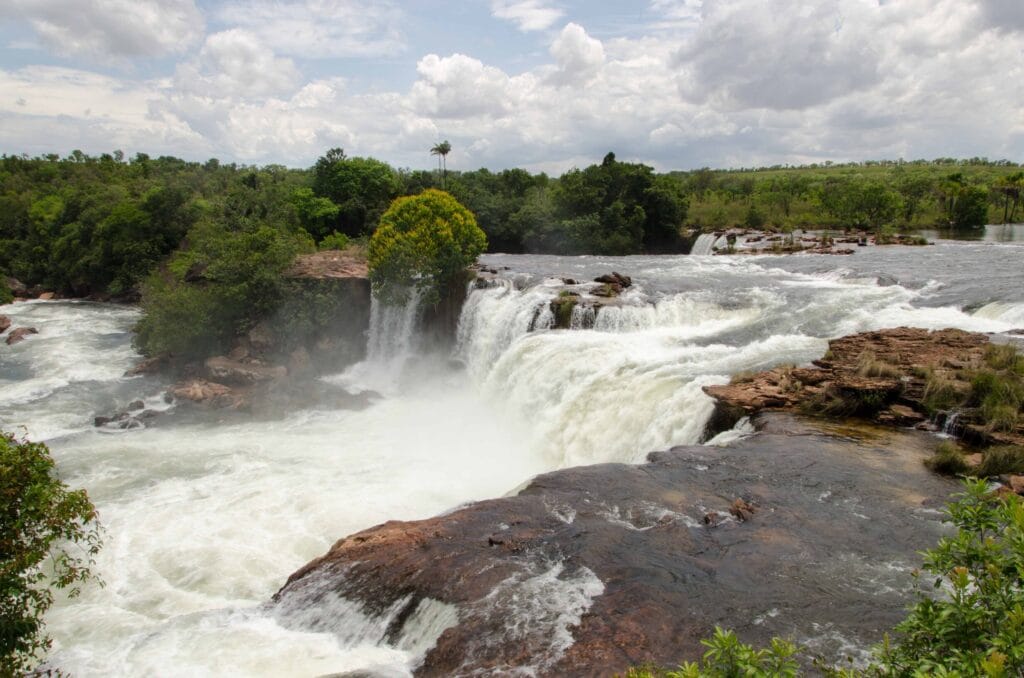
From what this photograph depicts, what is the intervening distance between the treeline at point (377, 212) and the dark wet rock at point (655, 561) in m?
31.3

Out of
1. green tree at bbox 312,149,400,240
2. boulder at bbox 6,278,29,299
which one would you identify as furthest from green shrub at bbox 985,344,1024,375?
boulder at bbox 6,278,29,299

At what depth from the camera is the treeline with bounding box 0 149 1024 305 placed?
45469mm

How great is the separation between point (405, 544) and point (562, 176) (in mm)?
46989

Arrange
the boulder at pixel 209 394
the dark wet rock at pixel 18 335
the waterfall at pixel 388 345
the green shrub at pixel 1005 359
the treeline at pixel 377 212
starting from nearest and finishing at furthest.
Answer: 1. the green shrub at pixel 1005 359
2. the boulder at pixel 209 394
3. the waterfall at pixel 388 345
4. the dark wet rock at pixel 18 335
5. the treeline at pixel 377 212

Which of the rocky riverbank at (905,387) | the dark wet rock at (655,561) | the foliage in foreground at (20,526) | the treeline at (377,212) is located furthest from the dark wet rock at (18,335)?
the rocky riverbank at (905,387)

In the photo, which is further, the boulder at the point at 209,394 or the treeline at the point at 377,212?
the treeline at the point at 377,212

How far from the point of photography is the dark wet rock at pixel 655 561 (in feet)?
23.1

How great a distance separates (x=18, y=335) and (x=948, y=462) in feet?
128

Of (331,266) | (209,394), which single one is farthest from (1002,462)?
(331,266)

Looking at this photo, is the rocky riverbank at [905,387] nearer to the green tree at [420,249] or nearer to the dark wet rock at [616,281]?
the dark wet rock at [616,281]

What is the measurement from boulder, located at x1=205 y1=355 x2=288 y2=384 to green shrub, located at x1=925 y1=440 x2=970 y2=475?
22376 millimetres

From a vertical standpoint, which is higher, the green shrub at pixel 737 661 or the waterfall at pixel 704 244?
the waterfall at pixel 704 244

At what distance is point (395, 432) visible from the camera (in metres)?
21.5

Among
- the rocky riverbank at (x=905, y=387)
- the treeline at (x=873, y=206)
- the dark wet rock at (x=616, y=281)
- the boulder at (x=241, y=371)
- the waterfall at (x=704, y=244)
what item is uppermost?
the treeline at (x=873, y=206)
